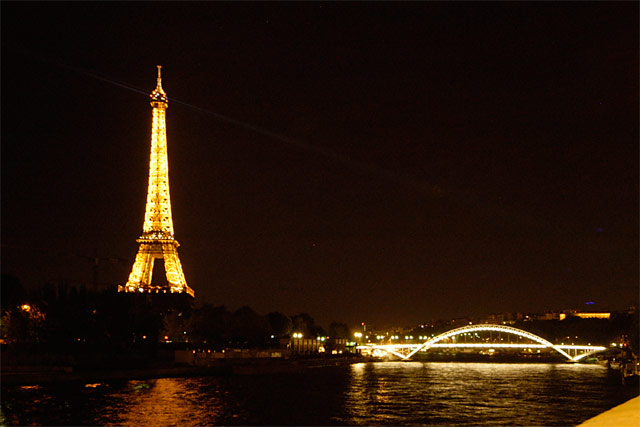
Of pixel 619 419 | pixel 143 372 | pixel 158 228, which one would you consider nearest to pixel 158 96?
pixel 158 228

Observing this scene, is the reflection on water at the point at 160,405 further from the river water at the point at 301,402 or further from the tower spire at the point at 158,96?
the tower spire at the point at 158,96

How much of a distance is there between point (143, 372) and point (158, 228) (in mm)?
25126

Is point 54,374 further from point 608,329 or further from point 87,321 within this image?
point 608,329

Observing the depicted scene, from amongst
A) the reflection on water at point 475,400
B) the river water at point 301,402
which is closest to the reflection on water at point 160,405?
the river water at point 301,402

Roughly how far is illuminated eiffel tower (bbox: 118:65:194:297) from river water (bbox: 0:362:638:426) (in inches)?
844

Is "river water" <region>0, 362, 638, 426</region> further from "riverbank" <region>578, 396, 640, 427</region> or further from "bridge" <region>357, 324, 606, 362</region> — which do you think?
"bridge" <region>357, 324, 606, 362</region>

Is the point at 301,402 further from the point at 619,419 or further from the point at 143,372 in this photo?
the point at 619,419

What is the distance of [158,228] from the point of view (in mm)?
66062

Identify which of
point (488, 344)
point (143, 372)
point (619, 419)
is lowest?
point (619, 419)

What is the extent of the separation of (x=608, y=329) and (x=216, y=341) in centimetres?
6378

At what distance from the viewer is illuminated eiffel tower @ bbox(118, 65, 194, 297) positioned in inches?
2574

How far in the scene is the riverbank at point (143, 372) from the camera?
35312 mm

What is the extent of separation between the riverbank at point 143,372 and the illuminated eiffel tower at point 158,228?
11.0m

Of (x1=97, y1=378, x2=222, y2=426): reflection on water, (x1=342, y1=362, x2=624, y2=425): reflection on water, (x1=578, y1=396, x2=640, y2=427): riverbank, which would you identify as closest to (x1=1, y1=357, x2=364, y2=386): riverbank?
(x1=97, y1=378, x2=222, y2=426): reflection on water
